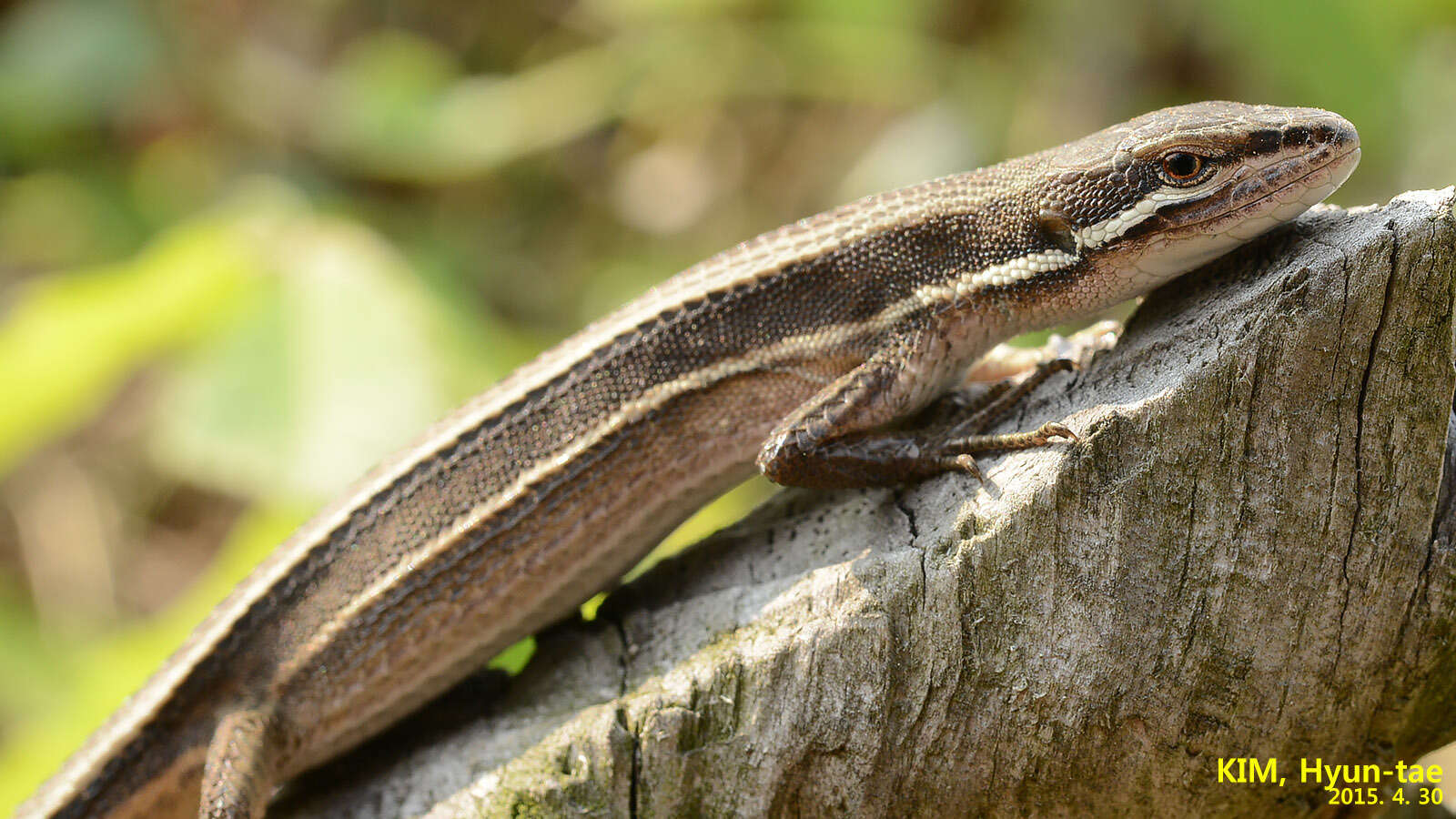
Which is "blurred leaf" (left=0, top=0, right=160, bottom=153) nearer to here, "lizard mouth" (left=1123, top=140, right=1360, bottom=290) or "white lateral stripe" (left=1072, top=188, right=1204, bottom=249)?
"white lateral stripe" (left=1072, top=188, right=1204, bottom=249)

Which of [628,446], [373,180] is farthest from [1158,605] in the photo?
[373,180]

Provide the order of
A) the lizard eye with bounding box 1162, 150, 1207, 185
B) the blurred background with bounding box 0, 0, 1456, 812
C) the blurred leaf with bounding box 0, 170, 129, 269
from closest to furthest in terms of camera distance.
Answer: the lizard eye with bounding box 1162, 150, 1207, 185, the blurred background with bounding box 0, 0, 1456, 812, the blurred leaf with bounding box 0, 170, 129, 269

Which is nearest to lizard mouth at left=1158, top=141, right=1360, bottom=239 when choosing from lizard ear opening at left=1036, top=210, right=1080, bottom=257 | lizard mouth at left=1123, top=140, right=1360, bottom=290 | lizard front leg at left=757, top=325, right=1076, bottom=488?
lizard mouth at left=1123, top=140, right=1360, bottom=290

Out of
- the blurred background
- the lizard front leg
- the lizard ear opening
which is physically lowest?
the lizard front leg

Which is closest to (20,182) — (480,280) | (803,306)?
(480,280)

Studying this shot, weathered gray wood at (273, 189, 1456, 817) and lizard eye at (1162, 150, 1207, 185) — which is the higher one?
lizard eye at (1162, 150, 1207, 185)

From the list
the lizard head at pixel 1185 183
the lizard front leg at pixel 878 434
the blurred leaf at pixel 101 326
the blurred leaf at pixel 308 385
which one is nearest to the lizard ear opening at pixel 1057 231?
the lizard head at pixel 1185 183
